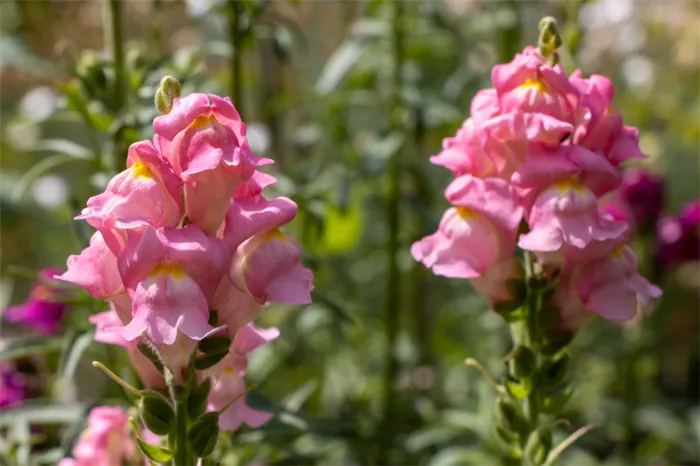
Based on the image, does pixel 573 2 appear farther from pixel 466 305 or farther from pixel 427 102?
pixel 466 305

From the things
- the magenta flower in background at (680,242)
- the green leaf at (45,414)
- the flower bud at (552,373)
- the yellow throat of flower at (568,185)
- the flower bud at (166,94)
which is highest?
the flower bud at (166,94)

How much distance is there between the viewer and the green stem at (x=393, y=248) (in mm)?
1742

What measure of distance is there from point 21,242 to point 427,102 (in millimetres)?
2273

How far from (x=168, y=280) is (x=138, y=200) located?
75 millimetres

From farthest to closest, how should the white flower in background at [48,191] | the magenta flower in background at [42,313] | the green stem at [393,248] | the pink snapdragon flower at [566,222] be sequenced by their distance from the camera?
the white flower in background at [48,191]
the green stem at [393,248]
the magenta flower in background at [42,313]
the pink snapdragon flower at [566,222]

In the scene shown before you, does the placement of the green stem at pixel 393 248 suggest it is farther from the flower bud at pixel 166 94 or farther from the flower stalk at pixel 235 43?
the flower bud at pixel 166 94

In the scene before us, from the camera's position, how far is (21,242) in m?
3.46

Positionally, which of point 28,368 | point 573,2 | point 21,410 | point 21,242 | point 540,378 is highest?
point 573,2

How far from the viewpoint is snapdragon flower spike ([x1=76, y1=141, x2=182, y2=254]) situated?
2.48ft

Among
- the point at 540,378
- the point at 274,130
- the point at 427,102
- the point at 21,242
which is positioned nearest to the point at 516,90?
the point at 540,378

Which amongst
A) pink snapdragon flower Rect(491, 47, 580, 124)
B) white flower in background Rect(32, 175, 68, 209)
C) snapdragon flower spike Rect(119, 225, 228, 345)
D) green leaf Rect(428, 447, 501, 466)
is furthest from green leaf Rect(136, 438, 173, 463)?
white flower in background Rect(32, 175, 68, 209)

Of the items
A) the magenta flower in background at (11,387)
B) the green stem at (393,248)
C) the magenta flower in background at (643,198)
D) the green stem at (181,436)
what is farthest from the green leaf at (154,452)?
the magenta flower in background at (643,198)

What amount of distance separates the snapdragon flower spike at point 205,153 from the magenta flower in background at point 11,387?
0.79 meters

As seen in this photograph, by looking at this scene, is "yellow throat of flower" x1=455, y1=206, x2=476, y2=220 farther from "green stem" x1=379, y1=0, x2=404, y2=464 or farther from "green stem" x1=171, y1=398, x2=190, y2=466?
"green stem" x1=379, y1=0, x2=404, y2=464
